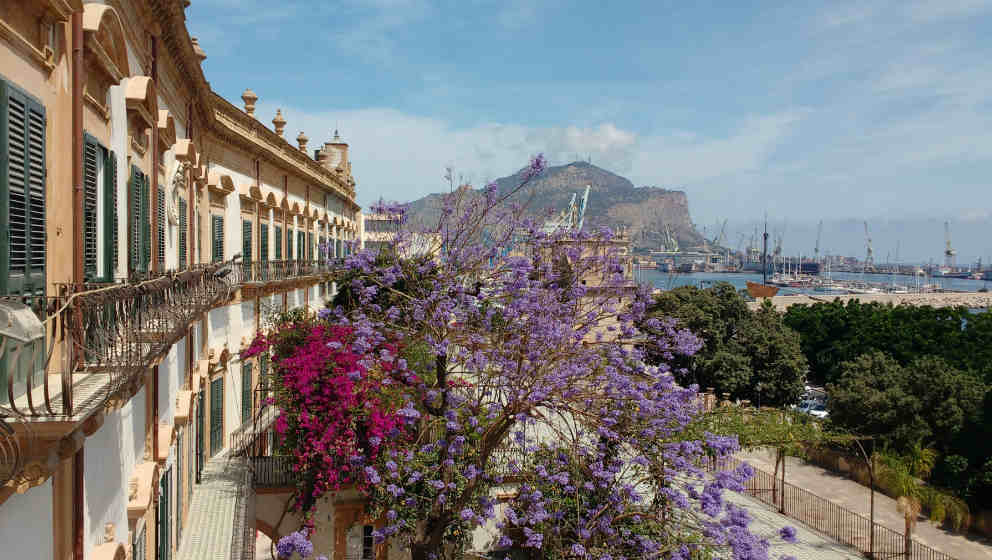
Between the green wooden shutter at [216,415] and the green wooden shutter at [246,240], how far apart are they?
3.38m

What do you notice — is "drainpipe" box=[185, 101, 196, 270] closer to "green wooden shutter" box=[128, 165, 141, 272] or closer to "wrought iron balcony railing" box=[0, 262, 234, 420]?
"green wooden shutter" box=[128, 165, 141, 272]

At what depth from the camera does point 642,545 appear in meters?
10.4

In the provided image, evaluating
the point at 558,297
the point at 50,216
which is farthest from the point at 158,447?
the point at 558,297

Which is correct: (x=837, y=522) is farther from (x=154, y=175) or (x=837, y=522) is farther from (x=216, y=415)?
(x=154, y=175)

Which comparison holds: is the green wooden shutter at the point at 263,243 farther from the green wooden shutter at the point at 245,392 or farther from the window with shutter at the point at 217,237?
the window with shutter at the point at 217,237

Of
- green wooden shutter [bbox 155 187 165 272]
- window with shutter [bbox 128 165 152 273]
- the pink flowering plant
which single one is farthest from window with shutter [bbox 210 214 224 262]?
window with shutter [bbox 128 165 152 273]

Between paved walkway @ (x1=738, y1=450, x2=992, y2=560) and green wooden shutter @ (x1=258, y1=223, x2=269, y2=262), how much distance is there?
1669cm

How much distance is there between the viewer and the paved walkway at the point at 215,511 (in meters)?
10.6

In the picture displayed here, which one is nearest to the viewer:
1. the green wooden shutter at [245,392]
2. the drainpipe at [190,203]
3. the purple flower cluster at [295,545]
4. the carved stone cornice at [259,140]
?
the purple flower cluster at [295,545]

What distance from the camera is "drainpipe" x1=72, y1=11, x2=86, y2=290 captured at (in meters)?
5.04

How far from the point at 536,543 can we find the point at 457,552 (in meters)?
4.04

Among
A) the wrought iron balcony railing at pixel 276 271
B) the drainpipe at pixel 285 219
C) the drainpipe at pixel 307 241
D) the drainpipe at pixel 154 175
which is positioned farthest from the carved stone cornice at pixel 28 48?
the drainpipe at pixel 307 241

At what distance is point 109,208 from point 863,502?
22.4 m

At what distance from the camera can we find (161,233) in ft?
30.5
